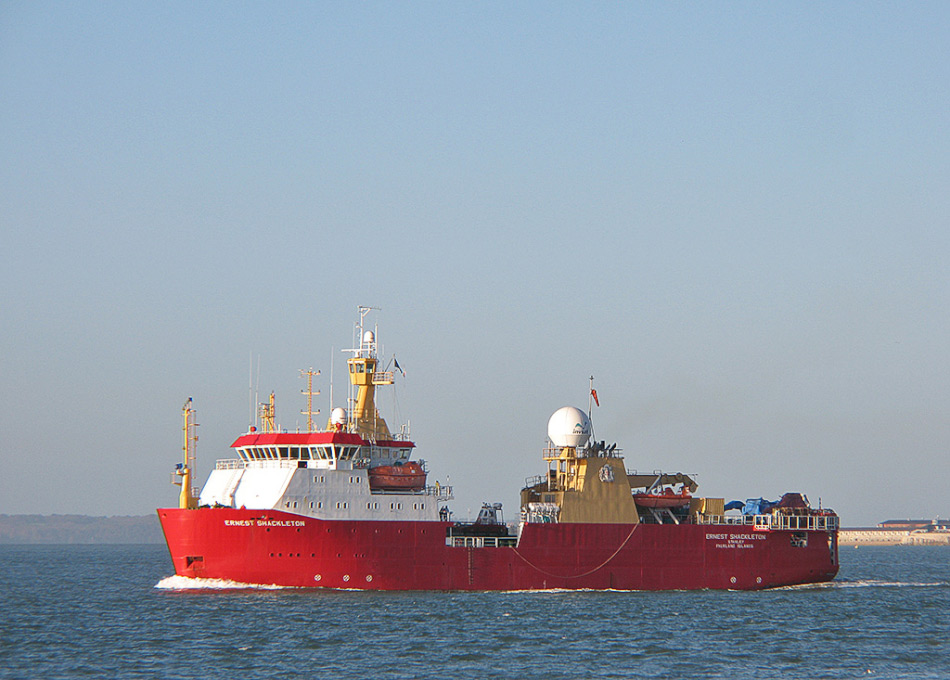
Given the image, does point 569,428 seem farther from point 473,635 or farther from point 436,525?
point 473,635

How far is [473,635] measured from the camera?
3938 centimetres

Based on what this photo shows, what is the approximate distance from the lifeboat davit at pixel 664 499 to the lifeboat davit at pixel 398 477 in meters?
10.6

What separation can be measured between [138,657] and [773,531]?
100ft

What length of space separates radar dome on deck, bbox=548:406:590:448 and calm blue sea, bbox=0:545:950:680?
6.93m

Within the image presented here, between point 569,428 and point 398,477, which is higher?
point 569,428

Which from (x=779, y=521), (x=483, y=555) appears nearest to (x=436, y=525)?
(x=483, y=555)

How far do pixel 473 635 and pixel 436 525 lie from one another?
10183 millimetres

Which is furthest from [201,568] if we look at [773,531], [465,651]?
[773,531]

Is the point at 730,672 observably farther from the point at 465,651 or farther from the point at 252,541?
the point at 252,541

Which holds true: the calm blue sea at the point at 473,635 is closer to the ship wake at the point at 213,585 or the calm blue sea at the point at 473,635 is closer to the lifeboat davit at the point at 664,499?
the ship wake at the point at 213,585

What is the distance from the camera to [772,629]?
42531 mm

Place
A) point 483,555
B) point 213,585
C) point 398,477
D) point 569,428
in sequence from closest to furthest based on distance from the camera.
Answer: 1. point 213,585
2. point 398,477
3. point 483,555
4. point 569,428

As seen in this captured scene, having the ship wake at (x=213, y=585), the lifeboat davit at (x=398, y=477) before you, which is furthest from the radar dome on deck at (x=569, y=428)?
the ship wake at (x=213, y=585)

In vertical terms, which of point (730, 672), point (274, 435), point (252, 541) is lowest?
point (730, 672)
